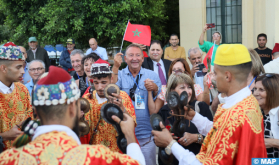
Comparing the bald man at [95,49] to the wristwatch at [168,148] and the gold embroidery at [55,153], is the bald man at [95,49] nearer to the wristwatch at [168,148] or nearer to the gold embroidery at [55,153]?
the wristwatch at [168,148]

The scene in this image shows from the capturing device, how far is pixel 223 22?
1123 cm

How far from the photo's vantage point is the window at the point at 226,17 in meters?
11.1

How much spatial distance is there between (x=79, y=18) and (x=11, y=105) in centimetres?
756

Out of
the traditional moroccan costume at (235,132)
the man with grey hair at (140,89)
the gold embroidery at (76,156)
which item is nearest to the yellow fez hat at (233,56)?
the traditional moroccan costume at (235,132)

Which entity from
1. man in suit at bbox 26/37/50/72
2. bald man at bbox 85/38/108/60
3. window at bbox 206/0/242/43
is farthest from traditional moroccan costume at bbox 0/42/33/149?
window at bbox 206/0/242/43

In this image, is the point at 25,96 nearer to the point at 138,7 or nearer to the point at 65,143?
the point at 65,143

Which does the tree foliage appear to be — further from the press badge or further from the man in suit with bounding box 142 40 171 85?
the press badge

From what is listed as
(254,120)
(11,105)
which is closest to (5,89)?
(11,105)

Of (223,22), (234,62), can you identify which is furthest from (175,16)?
(234,62)

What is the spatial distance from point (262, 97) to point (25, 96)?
3023 mm

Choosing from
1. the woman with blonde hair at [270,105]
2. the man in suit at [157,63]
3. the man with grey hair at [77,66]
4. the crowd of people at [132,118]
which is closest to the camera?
the crowd of people at [132,118]

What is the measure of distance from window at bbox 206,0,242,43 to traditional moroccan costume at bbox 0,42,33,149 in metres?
8.84

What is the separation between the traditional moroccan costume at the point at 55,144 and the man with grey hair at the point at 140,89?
7.65ft

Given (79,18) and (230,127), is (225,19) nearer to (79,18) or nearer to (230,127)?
(79,18)
